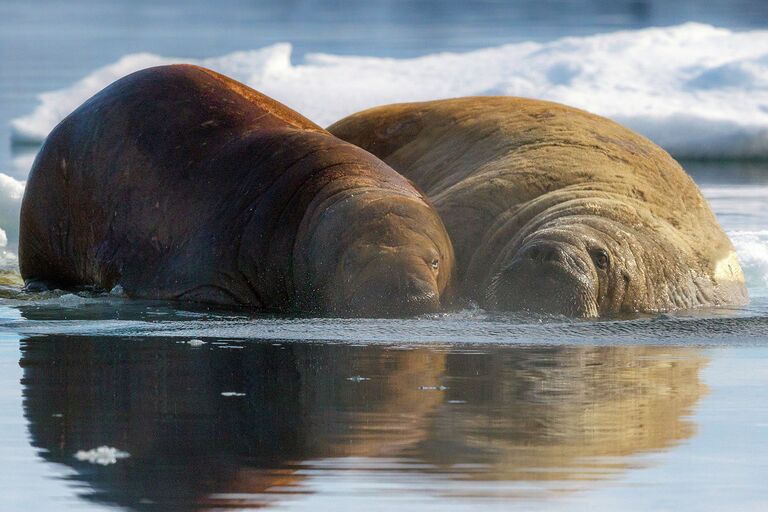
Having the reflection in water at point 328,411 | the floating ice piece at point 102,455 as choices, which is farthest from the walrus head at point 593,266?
the floating ice piece at point 102,455

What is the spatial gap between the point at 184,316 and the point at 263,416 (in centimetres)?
383

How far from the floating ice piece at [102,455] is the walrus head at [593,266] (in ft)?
16.6

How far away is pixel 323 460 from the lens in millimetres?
4465

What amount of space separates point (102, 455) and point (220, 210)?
570cm

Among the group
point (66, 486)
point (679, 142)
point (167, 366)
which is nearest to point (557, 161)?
point (167, 366)

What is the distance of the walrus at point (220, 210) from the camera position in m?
9.23

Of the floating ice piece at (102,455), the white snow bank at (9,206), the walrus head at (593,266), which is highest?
the white snow bank at (9,206)

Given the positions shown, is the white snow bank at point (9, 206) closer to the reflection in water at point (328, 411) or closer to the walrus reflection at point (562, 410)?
the reflection in water at point (328, 411)

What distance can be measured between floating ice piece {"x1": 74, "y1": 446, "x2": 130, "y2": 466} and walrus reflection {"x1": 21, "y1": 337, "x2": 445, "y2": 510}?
0.03 meters

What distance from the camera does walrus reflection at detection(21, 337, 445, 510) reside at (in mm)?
4227

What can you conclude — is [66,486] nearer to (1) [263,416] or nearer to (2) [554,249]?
(1) [263,416]

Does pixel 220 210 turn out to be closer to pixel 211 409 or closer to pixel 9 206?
pixel 211 409

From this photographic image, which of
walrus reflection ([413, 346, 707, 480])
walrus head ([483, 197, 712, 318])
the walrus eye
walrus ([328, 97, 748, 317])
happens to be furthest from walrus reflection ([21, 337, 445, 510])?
the walrus eye

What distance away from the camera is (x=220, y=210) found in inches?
397
